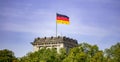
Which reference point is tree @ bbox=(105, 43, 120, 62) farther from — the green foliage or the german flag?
the german flag

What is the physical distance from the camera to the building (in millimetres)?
128875

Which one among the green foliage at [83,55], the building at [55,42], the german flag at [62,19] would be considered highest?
the german flag at [62,19]

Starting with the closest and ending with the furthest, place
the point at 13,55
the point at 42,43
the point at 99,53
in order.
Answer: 1. the point at 99,53
2. the point at 13,55
3. the point at 42,43

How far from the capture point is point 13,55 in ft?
390

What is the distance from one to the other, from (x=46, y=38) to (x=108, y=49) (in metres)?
45.1

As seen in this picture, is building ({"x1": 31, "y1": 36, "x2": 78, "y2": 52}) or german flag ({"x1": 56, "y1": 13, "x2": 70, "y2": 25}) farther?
building ({"x1": 31, "y1": 36, "x2": 78, "y2": 52})

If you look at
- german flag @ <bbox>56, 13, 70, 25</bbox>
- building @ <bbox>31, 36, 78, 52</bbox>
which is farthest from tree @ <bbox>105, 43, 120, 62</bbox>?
building @ <bbox>31, 36, 78, 52</bbox>

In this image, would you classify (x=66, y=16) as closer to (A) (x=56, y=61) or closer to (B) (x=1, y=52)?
(B) (x=1, y=52)

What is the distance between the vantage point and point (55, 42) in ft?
425

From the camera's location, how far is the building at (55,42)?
129m

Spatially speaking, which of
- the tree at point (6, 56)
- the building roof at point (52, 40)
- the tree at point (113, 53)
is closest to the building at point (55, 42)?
the building roof at point (52, 40)

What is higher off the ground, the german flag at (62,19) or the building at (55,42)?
the german flag at (62,19)

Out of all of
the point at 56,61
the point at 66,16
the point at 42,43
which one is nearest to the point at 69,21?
the point at 66,16

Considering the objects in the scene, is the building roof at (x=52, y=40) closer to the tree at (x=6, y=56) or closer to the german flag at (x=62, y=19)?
the german flag at (x=62, y=19)
